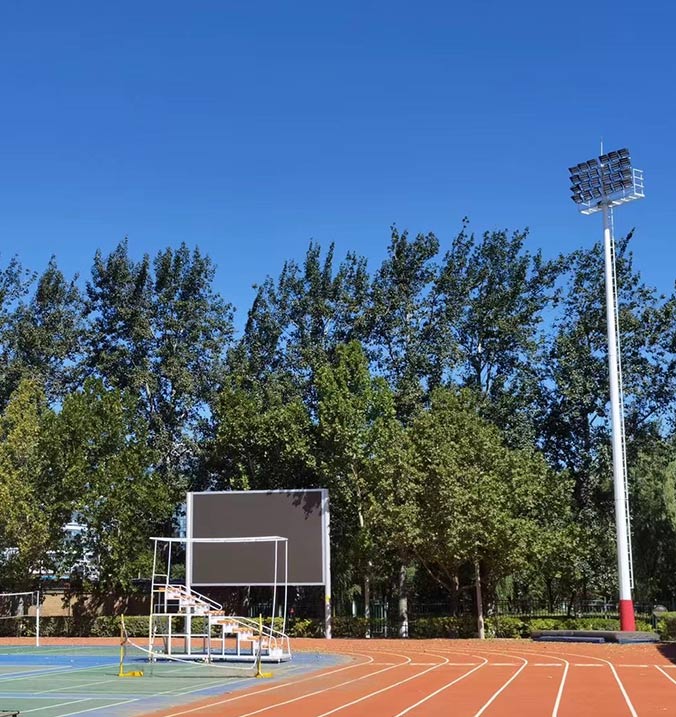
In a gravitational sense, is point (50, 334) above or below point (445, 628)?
above

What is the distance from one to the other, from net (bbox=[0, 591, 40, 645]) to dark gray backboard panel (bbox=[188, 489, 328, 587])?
9.07 meters

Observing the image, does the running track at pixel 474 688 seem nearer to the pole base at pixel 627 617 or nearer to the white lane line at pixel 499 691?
the white lane line at pixel 499 691

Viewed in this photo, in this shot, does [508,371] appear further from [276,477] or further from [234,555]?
[234,555]

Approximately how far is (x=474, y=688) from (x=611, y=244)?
23.2m

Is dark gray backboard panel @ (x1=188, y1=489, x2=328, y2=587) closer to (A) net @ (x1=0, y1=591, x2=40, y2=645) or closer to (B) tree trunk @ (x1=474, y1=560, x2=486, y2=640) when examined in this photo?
(B) tree trunk @ (x1=474, y1=560, x2=486, y2=640)

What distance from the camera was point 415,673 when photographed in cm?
1927

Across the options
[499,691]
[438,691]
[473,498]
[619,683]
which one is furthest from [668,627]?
[438,691]

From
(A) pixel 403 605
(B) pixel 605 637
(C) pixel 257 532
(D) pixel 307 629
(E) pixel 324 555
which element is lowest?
(D) pixel 307 629

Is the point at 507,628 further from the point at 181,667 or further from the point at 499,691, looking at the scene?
the point at 499,691

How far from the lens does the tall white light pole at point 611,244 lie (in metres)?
31.1

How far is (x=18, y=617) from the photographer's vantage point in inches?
1545

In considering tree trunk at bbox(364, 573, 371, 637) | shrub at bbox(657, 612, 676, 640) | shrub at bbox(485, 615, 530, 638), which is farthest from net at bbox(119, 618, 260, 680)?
shrub at bbox(657, 612, 676, 640)

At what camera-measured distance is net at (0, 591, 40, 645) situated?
1554 inches

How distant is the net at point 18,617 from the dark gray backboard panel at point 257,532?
907 centimetres
